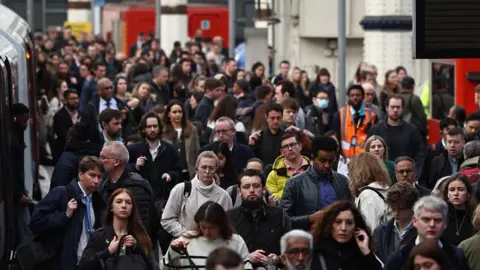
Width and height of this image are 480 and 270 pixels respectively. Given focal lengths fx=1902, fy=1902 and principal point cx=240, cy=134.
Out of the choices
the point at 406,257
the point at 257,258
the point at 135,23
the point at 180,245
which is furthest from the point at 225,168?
the point at 135,23

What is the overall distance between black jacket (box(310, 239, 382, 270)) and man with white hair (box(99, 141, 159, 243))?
291 centimetres

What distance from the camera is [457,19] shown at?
1357 centimetres

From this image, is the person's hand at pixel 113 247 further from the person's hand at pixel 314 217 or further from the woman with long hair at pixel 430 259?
the woman with long hair at pixel 430 259

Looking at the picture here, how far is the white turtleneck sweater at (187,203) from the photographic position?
14125mm

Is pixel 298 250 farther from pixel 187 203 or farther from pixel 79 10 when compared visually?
pixel 79 10

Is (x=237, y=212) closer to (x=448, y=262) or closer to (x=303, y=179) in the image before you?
(x=303, y=179)

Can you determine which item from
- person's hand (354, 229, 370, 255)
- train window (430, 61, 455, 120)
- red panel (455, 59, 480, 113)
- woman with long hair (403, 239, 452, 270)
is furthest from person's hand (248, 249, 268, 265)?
train window (430, 61, 455, 120)

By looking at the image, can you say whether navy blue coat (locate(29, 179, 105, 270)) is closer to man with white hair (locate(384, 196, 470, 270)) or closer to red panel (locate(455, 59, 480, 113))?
man with white hair (locate(384, 196, 470, 270))

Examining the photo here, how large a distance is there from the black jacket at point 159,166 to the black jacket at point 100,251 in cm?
421

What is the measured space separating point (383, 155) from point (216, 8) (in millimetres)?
46514

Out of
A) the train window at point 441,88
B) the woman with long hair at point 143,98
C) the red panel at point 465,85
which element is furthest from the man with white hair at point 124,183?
the train window at point 441,88

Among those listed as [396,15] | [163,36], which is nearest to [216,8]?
[163,36]

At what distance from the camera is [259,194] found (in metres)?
13.2

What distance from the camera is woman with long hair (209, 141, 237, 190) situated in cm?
1602
